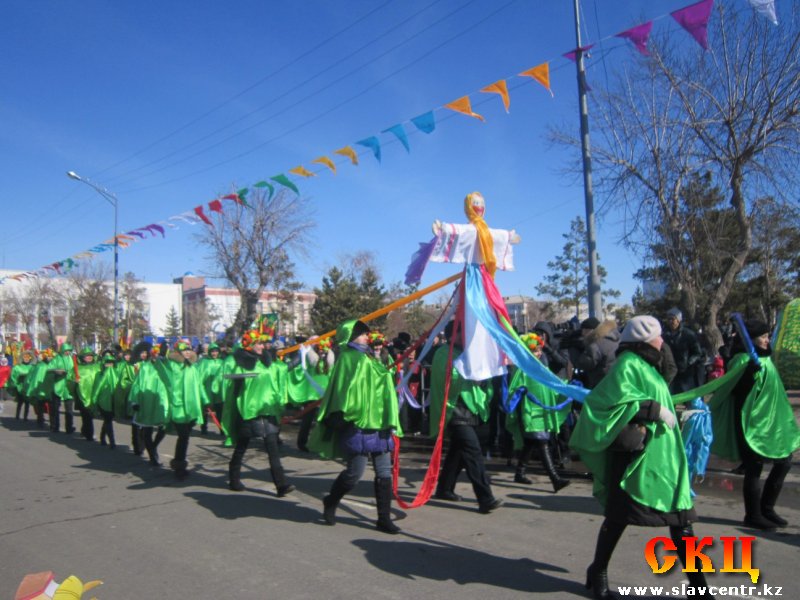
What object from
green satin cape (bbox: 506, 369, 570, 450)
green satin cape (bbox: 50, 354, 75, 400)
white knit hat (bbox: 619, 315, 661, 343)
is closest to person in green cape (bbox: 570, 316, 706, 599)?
white knit hat (bbox: 619, 315, 661, 343)

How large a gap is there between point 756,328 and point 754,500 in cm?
137

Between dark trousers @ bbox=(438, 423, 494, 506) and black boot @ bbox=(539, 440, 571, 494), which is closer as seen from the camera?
dark trousers @ bbox=(438, 423, 494, 506)

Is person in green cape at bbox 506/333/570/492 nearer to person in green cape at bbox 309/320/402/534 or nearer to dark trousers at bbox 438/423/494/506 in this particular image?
dark trousers at bbox 438/423/494/506

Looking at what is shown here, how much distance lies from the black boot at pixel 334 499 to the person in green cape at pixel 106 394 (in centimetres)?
643

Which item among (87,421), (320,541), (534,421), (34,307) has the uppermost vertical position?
(34,307)

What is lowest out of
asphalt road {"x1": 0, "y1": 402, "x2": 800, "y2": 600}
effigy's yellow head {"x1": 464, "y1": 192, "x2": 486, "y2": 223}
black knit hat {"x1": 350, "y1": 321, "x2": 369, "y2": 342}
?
asphalt road {"x1": 0, "y1": 402, "x2": 800, "y2": 600}

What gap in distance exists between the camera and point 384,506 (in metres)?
5.38

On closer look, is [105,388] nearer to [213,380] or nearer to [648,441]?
[213,380]

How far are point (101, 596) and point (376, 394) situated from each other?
2.47 m

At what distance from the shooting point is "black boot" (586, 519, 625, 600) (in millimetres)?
3711

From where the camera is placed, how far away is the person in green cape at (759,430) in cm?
498

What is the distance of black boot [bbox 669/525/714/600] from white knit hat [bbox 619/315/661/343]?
3.61 ft

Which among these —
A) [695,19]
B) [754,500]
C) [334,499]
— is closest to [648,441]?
[754,500]

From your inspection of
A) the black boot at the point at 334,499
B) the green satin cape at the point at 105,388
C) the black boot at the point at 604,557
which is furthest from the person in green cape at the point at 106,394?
the black boot at the point at 604,557
